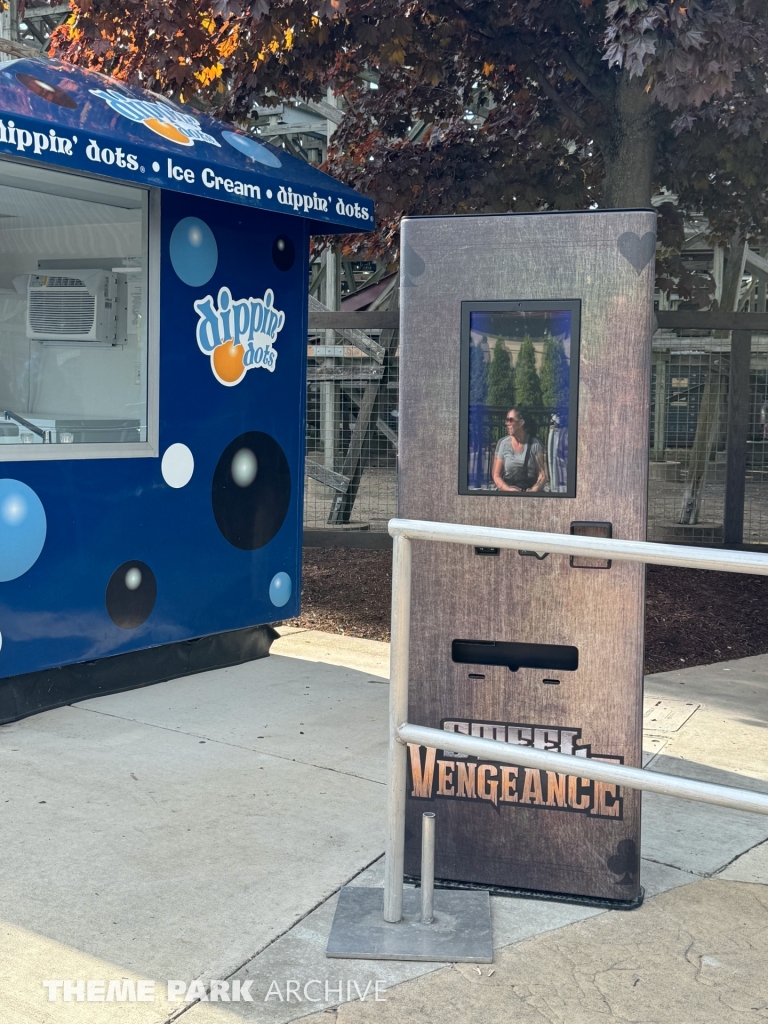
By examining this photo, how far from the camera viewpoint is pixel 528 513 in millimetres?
3184

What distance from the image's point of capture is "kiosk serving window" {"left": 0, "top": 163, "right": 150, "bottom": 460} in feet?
16.9

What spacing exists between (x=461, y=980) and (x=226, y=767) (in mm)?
1809

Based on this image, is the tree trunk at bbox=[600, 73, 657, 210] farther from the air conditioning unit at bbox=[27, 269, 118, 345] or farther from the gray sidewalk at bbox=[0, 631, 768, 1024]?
the gray sidewalk at bbox=[0, 631, 768, 1024]

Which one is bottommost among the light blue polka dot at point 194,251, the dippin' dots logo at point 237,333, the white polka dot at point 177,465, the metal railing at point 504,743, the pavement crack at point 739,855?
the pavement crack at point 739,855

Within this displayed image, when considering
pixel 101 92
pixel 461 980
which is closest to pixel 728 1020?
pixel 461 980

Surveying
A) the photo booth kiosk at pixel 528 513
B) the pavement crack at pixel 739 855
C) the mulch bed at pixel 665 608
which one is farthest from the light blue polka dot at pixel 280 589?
the pavement crack at pixel 739 855

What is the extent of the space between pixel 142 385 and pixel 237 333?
0.65 metres

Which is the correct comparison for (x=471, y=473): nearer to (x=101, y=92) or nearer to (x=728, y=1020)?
(x=728, y=1020)

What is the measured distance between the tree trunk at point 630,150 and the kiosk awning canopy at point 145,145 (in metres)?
1.91

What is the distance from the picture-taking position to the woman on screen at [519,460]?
3166 mm

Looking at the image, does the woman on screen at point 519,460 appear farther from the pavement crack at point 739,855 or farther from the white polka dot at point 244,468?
the white polka dot at point 244,468

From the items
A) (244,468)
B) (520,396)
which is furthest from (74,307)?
(520,396)

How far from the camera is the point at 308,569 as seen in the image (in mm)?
8883

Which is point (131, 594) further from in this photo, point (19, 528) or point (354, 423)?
point (354, 423)
